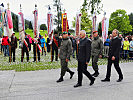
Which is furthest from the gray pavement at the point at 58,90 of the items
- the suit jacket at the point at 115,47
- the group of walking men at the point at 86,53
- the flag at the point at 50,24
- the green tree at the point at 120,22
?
the green tree at the point at 120,22

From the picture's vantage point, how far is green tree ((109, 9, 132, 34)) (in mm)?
59531

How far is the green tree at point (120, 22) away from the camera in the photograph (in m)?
59.5

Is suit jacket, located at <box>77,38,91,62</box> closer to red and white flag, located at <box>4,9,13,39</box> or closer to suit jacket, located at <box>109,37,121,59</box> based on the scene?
suit jacket, located at <box>109,37,121,59</box>

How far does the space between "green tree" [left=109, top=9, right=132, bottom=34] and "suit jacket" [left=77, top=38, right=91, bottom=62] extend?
5595cm

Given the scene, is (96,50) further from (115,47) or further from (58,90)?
(58,90)

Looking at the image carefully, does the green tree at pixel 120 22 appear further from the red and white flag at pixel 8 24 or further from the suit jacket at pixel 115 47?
the suit jacket at pixel 115 47

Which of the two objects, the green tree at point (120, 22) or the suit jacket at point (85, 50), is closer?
the suit jacket at point (85, 50)

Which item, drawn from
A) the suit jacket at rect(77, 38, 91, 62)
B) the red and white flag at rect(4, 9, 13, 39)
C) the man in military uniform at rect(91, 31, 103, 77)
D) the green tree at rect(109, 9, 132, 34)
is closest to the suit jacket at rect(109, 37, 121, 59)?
the man in military uniform at rect(91, 31, 103, 77)

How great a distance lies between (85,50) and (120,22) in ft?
196

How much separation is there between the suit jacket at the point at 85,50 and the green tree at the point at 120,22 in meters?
56.0

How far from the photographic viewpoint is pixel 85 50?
5.61 m

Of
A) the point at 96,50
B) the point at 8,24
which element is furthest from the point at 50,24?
the point at 96,50

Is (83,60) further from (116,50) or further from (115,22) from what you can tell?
(115,22)

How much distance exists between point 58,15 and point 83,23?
20.0 ft
